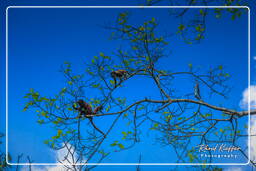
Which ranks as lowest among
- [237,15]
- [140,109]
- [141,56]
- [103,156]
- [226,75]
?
[103,156]

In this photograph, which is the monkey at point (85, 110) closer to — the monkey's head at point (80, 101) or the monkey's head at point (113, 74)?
the monkey's head at point (80, 101)

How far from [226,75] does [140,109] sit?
1.18m

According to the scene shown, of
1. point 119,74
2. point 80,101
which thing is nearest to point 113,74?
point 119,74

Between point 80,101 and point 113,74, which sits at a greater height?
point 113,74

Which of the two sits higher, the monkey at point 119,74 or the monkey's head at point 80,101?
the monkey at point 119,74

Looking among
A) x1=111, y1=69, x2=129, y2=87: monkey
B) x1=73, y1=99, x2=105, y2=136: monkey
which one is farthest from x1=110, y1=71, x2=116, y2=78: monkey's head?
x1=73, y1=99, x2=105, y2=136: monkey

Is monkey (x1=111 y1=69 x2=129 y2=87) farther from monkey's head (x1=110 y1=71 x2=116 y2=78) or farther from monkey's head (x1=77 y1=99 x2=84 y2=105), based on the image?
monkey's head (x1=77 y1=99 x2=84 y2=105)

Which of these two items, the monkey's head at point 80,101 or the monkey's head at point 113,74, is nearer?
the monkey's head at point 80,101

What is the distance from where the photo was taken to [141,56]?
4.20m

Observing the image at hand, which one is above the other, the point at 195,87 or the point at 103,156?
the point at 195,87

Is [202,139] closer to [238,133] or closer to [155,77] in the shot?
[238,133]

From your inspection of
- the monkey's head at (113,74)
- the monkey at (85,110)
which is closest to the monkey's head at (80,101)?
the monkey at (85,110)

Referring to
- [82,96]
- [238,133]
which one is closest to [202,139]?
[238,133]

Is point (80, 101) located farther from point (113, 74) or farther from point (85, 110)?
point (113, 74)
